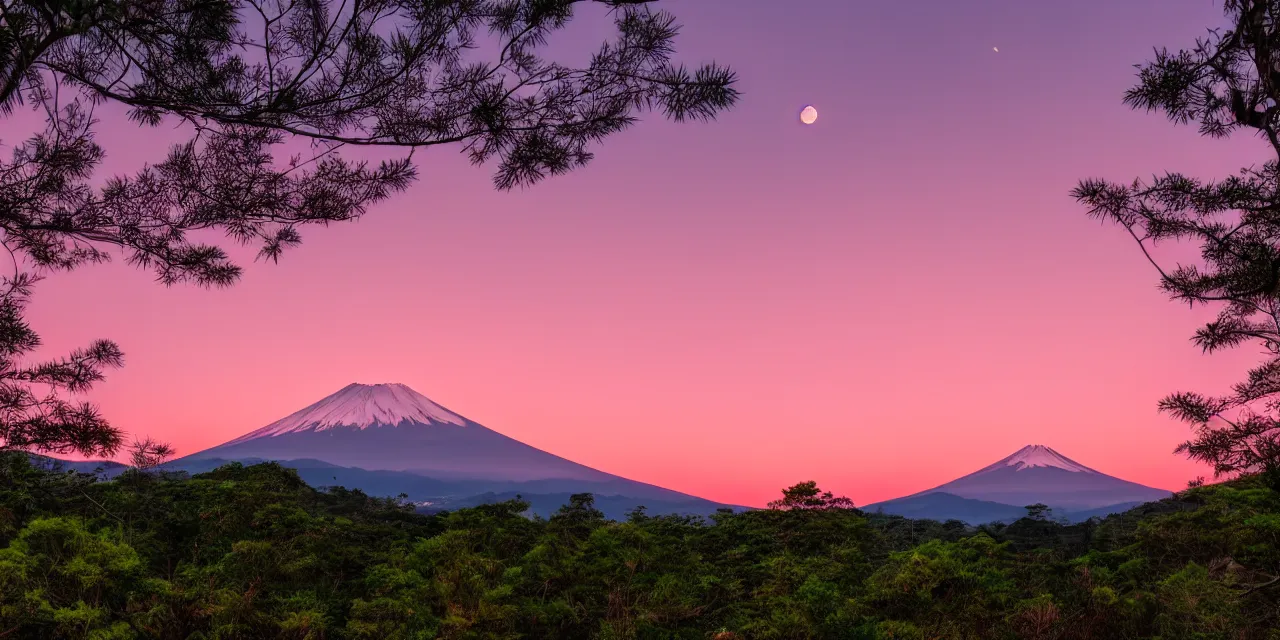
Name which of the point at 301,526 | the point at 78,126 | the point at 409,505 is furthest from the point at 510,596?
the point at 78,126

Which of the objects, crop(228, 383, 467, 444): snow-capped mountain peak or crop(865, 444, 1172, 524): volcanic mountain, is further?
crop(865, 444, 1172, 524): volcanic mountain

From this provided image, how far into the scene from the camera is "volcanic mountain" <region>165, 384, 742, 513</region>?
51.9 meters

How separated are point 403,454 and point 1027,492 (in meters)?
75.2

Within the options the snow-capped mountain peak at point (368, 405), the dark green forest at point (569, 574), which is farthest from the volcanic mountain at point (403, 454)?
the dark green forest at point (569, 574)

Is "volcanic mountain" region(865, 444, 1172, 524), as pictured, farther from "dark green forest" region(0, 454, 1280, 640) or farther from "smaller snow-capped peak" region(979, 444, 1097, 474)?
"dark green forest" region(0, 454, 1280, 640)

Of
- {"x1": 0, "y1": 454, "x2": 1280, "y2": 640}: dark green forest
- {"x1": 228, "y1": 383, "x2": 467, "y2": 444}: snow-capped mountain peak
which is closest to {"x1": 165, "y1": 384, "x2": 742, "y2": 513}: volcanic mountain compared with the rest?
{"x1": 228, "y1": 383, "x2": 467, "y2": 444}: snow-capped mountain peak

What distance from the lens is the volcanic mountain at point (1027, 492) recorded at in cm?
7900

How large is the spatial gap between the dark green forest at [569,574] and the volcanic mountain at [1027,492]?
209ft

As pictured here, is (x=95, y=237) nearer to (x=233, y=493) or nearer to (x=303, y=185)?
(x=303, y=185)

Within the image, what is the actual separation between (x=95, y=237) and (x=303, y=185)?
2.29 m

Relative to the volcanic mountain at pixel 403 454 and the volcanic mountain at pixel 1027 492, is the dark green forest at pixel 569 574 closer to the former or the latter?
the volcanic mountain at pixel 403 454

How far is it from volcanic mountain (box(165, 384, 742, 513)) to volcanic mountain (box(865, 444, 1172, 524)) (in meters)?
34.4

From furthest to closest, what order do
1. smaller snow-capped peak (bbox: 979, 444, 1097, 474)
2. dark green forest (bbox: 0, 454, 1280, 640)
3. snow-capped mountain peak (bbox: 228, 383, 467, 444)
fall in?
smaller snow-capped peak (bbox: 979, 444, 1097, 474), snow-capped mountain peak (bbox: 228, 383, 467, 444), dark green forest (bbox: 0, 454, 1280, 640)

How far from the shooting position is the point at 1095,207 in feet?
23.2
